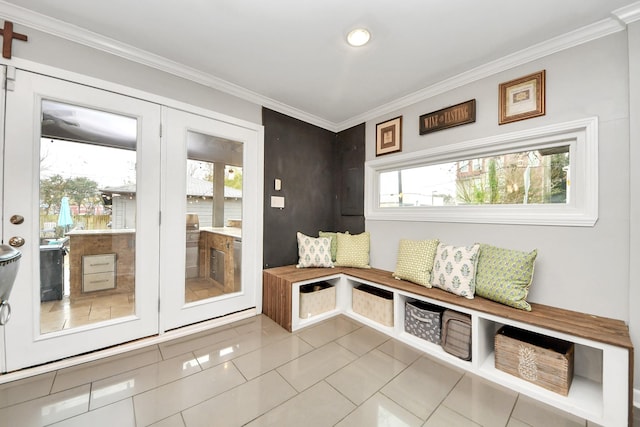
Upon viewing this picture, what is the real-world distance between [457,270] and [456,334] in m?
0.50

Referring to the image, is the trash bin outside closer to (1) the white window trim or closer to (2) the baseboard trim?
(2) the baseboard trim

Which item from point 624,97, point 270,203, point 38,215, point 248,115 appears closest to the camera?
point 624,97

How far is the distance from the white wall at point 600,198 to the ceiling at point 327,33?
0.56ft

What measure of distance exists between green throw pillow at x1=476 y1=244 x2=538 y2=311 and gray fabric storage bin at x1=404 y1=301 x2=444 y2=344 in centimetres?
40

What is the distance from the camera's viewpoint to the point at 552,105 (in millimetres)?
1806

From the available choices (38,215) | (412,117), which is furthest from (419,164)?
(38,215)

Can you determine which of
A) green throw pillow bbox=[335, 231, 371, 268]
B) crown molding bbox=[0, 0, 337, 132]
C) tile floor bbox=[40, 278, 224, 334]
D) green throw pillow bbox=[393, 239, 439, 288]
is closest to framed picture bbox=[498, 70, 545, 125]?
green throw pillow bbox=[393, 239, 439, 288]

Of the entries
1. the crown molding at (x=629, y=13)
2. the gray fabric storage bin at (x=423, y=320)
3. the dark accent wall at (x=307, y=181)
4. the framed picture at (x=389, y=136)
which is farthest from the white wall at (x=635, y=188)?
the dark accent wall at (x=307, y=181)

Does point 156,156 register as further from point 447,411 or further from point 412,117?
point 447,411

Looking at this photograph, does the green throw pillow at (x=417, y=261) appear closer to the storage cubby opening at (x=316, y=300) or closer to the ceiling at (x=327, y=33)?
the storage cubby opening at (x=316, y=300)

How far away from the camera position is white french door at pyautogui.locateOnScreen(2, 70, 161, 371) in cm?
162

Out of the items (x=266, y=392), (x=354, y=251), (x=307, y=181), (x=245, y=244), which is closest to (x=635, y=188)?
(x=354, y=251)

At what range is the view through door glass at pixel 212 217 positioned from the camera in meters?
2.32

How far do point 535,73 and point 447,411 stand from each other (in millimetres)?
2506
